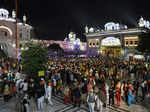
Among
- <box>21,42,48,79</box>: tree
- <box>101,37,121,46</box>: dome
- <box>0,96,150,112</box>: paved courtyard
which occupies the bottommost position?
<box>0,96,150,112</box>: paved courtyard

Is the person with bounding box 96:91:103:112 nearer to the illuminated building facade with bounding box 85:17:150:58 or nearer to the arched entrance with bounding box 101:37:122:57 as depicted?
the illuminated building facade with bounding box 85:17:150:58

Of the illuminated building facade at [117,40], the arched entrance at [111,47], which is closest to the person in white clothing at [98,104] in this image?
the illuminated building facade at [117,40]

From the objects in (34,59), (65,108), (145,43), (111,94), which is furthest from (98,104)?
(145,43)

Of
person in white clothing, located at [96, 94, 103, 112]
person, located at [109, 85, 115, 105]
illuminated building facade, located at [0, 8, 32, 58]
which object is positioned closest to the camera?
person in white clothing, located at [96, 94, 103, 112]

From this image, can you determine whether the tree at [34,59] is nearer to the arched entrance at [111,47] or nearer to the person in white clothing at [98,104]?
the person in white clothing at [98,104]

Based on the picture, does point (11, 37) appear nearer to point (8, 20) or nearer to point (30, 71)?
point (8, 20)

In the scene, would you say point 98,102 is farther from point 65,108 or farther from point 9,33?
point 9,33

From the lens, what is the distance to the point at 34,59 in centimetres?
906

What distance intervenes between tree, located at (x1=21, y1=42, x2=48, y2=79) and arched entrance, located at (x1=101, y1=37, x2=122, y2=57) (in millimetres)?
27832

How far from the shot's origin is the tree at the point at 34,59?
9055mm

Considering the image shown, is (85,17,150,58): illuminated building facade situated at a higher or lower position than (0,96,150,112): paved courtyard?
higher

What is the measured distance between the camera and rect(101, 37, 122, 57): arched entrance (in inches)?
1355

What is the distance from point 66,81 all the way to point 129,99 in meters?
5.51

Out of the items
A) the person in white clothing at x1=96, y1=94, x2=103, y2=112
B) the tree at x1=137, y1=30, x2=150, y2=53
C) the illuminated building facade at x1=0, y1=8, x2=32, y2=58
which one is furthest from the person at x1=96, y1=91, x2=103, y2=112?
the illuminated building facade at x1=0, y1=8, x2=32, y2=58
